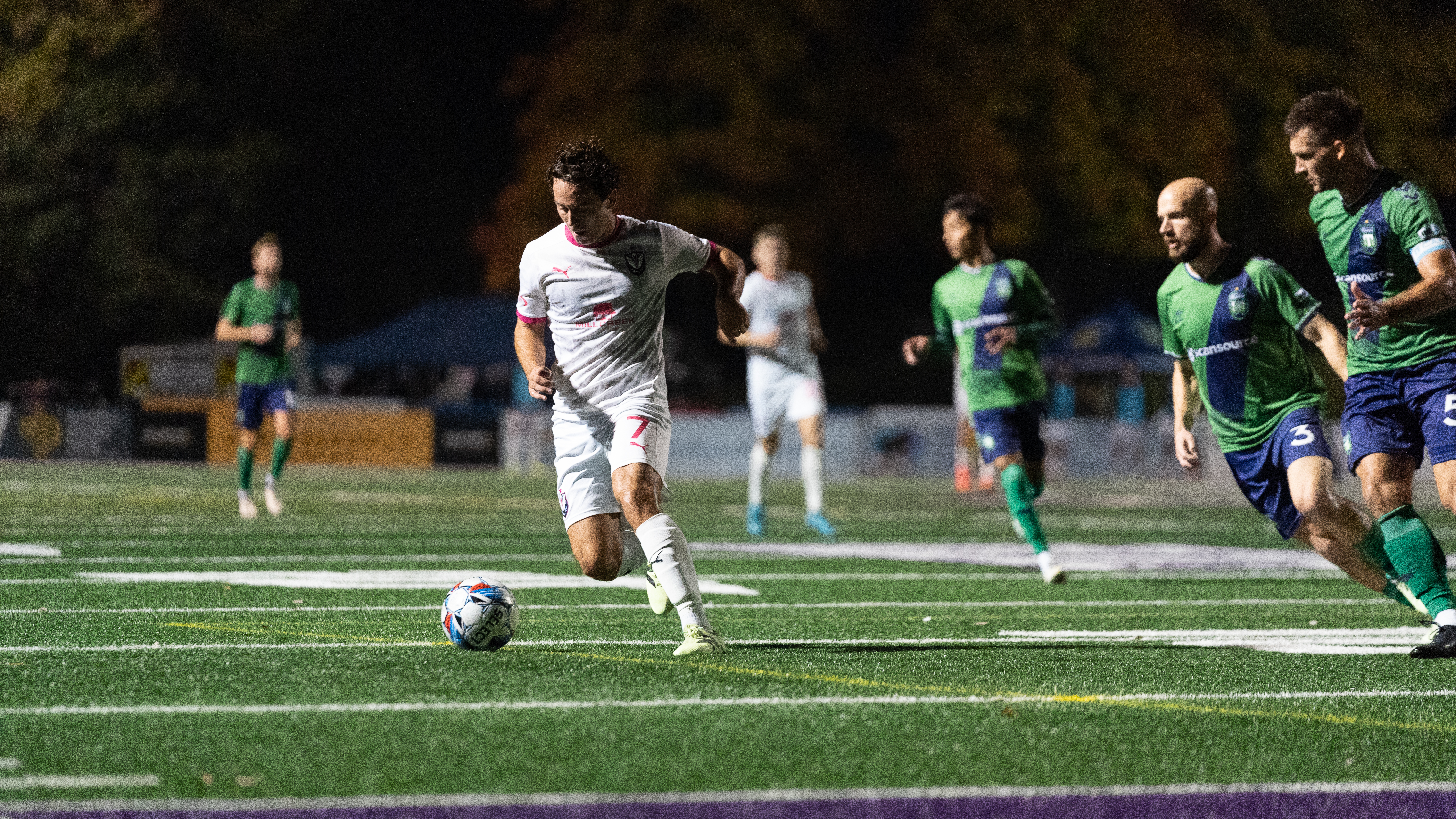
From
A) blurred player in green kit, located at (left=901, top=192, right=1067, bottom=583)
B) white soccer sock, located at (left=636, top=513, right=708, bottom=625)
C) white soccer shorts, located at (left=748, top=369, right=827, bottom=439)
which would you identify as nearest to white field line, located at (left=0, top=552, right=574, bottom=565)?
blurred player in green kit, located at (left=901, top=192, right=1067, bottom=583)

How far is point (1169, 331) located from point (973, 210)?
367cm

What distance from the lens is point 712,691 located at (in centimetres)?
654

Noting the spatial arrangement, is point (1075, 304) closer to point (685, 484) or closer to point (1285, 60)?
point (1285, 60)

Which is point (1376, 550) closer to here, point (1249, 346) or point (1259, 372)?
point (1259, 372)

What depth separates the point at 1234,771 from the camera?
17.4 feet

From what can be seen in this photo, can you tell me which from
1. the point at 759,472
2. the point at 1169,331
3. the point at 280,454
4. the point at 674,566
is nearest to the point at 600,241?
the point at 674,566

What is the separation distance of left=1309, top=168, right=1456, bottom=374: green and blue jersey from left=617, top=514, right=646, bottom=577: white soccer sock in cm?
287

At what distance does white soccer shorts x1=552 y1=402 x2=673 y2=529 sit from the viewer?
309 inches

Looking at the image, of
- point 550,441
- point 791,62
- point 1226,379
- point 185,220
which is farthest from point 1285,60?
point 1226,379

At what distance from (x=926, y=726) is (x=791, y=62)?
34209mm

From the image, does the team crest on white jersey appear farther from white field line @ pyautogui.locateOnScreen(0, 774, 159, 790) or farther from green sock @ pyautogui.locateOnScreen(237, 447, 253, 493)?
green sock @ pyautogui.locateOnScreen(237, 447, 253, 493)

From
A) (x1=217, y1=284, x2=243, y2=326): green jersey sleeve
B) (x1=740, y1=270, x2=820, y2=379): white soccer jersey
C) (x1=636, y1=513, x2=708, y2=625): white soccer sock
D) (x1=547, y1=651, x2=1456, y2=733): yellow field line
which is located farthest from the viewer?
(x1=217, y1=284, x2=243, y2=326): green jersey sleeve

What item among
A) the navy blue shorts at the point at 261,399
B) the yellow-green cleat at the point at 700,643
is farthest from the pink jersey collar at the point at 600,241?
the navy blue shorts at the point at 261,399

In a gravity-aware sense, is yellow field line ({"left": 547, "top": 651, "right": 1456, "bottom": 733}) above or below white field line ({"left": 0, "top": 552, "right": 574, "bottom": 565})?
below
